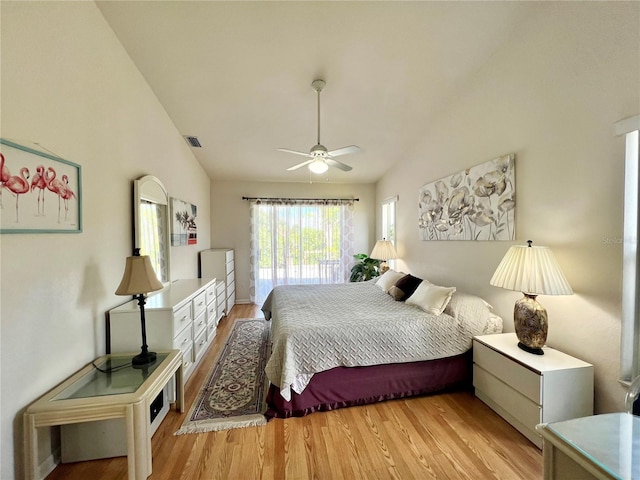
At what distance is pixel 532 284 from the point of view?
167 centimetres

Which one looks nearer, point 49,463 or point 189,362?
point 49,463

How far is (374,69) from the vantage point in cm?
238

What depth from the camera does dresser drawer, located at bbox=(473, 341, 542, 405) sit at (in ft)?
5.15

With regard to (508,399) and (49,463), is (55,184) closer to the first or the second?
(49,463)

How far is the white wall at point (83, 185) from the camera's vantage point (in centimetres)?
122

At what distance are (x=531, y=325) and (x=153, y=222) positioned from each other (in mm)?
3445

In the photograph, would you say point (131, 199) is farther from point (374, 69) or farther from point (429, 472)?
point (429, 472)

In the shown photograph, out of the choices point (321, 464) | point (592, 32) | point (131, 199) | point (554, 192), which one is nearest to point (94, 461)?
→ point (321, 464)

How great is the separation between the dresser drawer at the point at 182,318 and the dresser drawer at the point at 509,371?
2.49 metres

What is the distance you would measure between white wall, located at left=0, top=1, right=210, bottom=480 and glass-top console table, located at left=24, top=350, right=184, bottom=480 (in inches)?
2.9

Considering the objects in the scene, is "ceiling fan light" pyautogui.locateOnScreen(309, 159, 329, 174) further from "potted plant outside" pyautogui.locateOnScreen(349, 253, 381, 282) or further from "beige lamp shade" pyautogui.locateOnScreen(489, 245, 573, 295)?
"potted plant outside" pyautogui.locateOnScreen(349, 253, 381, 282)

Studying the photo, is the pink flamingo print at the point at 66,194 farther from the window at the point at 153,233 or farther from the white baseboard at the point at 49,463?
the white baseboard at the point at 49,463

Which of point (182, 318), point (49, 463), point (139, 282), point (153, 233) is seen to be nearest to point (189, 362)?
point (182, 318)

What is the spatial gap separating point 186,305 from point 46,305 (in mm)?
1003
